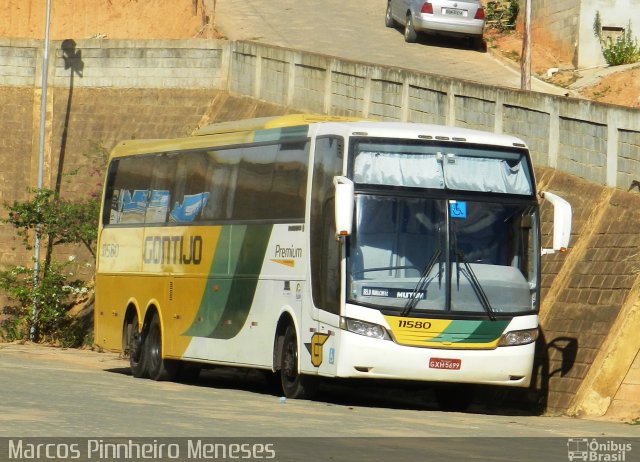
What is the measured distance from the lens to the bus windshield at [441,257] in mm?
17531

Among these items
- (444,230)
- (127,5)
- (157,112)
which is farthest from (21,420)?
(127,5)

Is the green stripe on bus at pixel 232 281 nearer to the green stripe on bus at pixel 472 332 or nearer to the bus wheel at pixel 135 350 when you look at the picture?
the bus wheel at pixel 135 350

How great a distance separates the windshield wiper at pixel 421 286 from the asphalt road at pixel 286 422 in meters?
→ 1.19

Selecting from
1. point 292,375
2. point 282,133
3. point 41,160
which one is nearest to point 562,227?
point 292,375

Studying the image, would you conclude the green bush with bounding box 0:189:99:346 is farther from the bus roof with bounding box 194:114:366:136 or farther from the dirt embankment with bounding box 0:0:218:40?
the dirt embankment with bounding box 0:0:218:40

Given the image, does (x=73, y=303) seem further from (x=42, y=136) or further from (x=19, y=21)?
(x=19, y=21)

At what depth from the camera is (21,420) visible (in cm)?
1302

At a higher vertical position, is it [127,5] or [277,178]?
[127,5]

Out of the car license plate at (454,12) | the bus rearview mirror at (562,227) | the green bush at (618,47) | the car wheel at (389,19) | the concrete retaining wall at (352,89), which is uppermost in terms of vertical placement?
the car wheel at (389,19)

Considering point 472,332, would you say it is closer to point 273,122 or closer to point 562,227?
point 562,227

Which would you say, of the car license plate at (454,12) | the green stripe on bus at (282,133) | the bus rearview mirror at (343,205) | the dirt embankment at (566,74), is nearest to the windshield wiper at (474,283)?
the bus rearview mirror at (343,205)

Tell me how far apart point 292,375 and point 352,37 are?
25.1 m

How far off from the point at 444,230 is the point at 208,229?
4.76 m

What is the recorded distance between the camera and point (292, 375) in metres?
19.0
